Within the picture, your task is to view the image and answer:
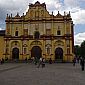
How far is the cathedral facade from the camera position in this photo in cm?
7338

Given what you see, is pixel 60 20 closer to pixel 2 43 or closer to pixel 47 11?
pixel 47 11

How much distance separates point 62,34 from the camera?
2911 inches

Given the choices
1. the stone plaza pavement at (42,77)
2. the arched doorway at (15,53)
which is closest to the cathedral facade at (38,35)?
the arched doorway at (15,53)

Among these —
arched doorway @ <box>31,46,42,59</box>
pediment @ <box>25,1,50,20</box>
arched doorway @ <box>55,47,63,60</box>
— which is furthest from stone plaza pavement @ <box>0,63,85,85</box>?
pediment @ <box>25,1,50,20</box>

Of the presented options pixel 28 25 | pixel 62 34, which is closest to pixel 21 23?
pixel 28 25

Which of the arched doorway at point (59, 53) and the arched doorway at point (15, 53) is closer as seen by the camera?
the arched doorway at point (59, 53)

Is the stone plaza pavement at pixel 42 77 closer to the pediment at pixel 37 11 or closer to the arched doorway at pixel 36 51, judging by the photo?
the arched doorway at pixel 36 51

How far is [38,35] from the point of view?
74.3m

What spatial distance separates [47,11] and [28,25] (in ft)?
22.7

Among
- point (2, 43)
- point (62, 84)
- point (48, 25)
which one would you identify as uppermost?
point (48, 25)

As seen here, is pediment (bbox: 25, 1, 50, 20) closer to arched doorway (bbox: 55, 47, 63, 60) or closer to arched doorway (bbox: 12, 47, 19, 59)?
arched doorway (bbox: 12, 47, 19, 59)

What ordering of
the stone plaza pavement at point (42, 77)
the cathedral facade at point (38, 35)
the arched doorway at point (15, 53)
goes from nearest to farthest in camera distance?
1. the stone plaza pavement at point (42, 77)
2. the cathedral facade at point (38, 35)
3. the arched doorway at point (15, 53)

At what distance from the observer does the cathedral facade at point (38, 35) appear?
241 feet

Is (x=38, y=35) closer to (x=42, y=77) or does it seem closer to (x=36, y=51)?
(x=36, y=51)
